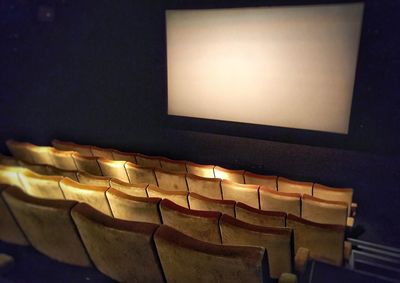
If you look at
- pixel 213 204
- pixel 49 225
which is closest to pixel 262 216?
pixel 213 204

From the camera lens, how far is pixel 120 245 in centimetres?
62

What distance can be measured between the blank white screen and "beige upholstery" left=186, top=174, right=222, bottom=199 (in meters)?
0.76

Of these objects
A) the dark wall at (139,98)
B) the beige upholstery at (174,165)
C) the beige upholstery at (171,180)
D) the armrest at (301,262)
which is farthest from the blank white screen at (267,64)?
the armrest at (301,262)

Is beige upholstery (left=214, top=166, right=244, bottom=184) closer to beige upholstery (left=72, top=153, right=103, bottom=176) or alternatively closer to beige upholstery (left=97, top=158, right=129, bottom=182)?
beige upholstery (left=97, top=158, right=129, bottom=182)

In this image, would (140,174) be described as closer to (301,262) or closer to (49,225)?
(49,225)

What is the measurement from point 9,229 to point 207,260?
0.60 meters

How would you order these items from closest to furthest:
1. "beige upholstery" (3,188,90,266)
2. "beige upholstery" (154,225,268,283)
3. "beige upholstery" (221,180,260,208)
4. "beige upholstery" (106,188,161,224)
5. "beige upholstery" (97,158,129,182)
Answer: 1. "beige upholstery" (154,225,268,283)
2. "beige upholstery" (3,188,90,266)
3. "beige upholstery" (106,188,161,224)
4. "beige upholstery" (221,180,260,208)
5. "beige upholstery" (97,158,129,182)

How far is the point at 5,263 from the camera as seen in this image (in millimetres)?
670

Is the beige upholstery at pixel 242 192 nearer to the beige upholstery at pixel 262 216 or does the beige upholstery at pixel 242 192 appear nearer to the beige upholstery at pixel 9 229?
the beige upholstery at pixel 262 216

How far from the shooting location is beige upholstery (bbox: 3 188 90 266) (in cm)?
68

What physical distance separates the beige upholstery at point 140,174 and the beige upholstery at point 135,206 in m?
0.58

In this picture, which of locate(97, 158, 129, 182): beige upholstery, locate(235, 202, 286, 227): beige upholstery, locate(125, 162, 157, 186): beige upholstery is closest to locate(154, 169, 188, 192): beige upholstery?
locate(125, 162, 157, 186): beige upholstery

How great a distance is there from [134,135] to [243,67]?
38.4 inches

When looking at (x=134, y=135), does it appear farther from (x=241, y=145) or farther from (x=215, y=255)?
(x=215, y=255)
